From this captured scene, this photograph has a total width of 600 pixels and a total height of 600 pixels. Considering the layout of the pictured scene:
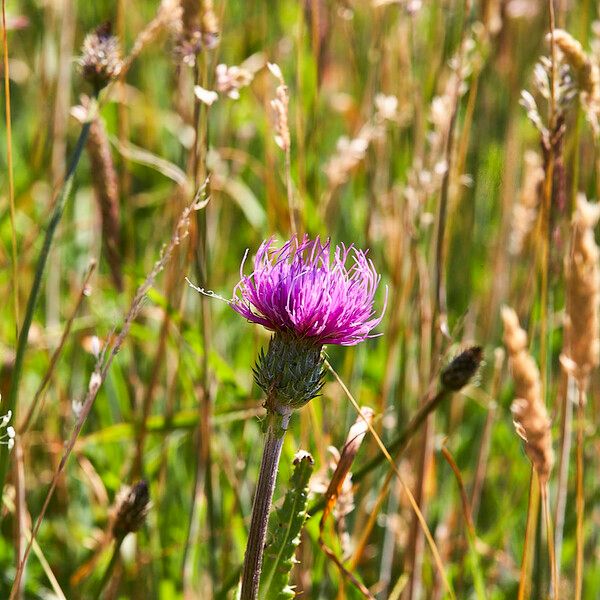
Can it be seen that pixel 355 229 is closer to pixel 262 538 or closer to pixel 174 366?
pixel 174 366

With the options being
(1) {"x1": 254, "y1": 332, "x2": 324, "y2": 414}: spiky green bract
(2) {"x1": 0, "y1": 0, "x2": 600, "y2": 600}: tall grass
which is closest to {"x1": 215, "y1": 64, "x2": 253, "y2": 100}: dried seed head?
(2) {"x1": 0, "y1": 0, "x2": 600, "y2": 600}: tall grass

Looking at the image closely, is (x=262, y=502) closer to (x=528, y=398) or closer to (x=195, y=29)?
(x=528, y=398)

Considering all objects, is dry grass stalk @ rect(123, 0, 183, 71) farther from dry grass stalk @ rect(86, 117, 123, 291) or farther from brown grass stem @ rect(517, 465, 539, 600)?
brown grass stem @ rect(517, 465, 539, 600)

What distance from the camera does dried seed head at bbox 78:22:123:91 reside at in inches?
34.5

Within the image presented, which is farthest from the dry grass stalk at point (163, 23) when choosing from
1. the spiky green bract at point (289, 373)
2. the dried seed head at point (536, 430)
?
the dried seed head at point (536, 430)

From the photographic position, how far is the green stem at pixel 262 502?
0.71 meters

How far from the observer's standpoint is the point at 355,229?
1915 millimetres

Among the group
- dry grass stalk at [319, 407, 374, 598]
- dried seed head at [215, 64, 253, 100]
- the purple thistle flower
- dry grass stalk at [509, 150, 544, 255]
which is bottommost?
dry grass stalk at [319, 407, 374, 598]

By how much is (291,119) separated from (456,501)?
0.99m

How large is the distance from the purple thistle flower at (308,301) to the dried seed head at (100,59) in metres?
0.28

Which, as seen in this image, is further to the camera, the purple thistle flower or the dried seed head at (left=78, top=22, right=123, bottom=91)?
the dried seed head at (left=78, top=22, right=123, bottom=91)

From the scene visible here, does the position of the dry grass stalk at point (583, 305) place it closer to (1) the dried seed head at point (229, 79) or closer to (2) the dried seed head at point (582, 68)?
(2) the dried seed head at point (582, 68)

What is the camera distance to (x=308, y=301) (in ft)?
2.27

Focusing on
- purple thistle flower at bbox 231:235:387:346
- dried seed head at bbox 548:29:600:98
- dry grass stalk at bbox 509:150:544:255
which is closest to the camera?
purple thistle flower at bbox 231:235:387:346
